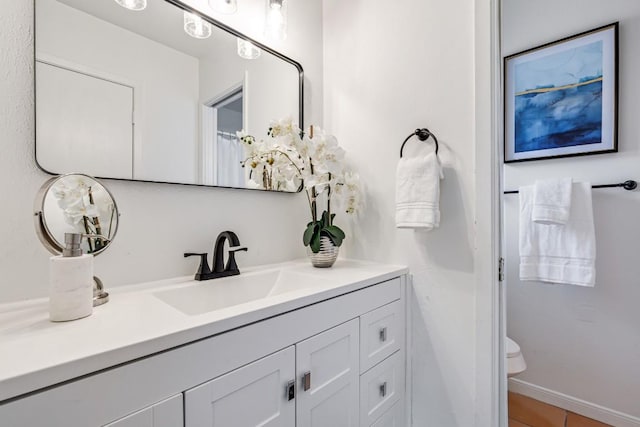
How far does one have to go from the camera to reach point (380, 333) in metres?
1.08

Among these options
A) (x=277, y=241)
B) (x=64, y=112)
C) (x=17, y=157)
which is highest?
(x=64, y=112)

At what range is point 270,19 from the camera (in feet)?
4.20

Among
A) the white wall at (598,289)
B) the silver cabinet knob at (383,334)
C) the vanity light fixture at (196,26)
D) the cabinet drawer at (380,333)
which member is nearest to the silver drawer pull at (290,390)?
the cabinet drawer at (380,333)

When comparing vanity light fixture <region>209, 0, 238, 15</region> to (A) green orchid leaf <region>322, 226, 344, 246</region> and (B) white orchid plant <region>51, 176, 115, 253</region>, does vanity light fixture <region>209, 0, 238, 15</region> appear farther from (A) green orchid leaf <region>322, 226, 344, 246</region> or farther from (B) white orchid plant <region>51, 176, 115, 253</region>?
(A) green orchid leaf <region>322, 226, 344, 246</region>

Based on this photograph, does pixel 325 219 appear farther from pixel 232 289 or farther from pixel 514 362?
pixel 514 362

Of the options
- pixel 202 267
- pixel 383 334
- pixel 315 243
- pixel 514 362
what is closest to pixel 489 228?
pixel 383 334

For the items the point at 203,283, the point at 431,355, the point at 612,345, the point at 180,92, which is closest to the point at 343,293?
the point at 203,283

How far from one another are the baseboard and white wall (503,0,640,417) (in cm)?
3

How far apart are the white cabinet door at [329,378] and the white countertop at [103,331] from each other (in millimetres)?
125

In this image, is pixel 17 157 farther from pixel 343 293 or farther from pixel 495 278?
pixel 495 278

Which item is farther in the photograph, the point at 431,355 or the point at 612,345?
the point at 612,345

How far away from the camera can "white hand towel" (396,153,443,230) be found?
43.5 inches

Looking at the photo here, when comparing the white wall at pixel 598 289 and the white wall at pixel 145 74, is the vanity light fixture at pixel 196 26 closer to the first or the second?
the white wall at pixel 145 74

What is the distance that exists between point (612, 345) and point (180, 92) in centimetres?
228
